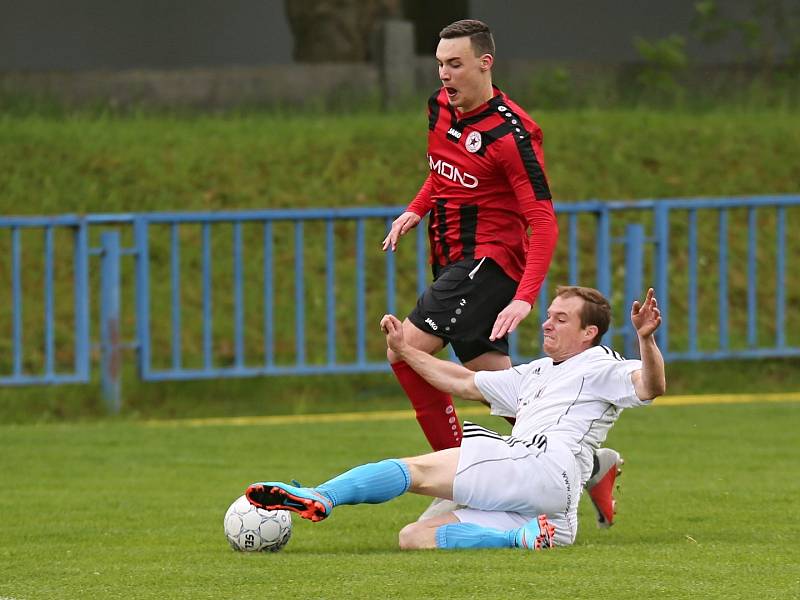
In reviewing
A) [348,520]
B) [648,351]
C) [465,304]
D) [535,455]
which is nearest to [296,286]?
[348,520]

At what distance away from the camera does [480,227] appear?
716 centimetres

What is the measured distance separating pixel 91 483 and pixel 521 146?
10.3 ft

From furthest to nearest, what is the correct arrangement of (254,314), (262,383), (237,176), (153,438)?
(237,176)
(254,314)
(262,383)
(153,438)

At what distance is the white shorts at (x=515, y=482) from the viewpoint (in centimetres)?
628

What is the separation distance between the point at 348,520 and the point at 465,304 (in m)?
1.10

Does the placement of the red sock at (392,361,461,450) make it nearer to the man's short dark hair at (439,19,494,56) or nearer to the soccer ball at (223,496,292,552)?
the soccer ball at (223,496,292,552)

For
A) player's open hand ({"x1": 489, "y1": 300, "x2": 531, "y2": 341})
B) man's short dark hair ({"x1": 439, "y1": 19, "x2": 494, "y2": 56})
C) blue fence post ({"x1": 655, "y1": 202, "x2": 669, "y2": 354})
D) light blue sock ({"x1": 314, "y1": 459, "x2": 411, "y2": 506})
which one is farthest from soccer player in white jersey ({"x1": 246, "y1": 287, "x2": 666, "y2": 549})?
blue fence post ({"x1": 655, "y1": 202, "x2": 669, "y2": 354})

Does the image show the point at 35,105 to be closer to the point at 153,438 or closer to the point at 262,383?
the point at 262,383

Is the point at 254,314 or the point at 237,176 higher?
the point at 237,176

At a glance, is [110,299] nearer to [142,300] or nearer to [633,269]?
[142,300]

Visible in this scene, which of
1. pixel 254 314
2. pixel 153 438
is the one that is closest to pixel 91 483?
pixel 153 438

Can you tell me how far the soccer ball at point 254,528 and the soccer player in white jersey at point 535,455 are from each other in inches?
9.6

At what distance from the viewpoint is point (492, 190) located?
280 inches

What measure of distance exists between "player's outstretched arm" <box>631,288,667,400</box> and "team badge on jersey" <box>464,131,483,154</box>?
46.2 inches
